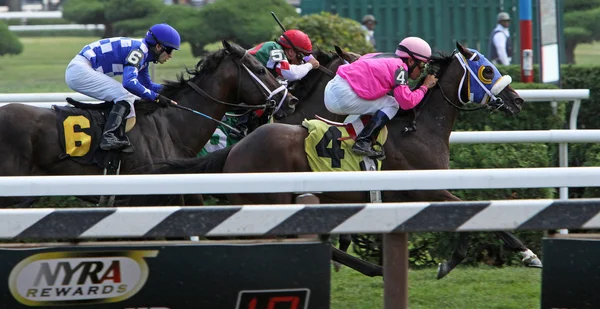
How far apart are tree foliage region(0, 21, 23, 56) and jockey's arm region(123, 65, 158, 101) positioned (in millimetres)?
14516

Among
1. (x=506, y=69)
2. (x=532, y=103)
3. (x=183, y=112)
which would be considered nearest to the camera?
(x=183, y=112)

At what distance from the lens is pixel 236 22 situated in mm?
18766

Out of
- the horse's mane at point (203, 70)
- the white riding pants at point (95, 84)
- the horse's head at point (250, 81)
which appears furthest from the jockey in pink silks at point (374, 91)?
the white riding pants at point (95, 84)

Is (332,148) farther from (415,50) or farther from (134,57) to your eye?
(134,57)

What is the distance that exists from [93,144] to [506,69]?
6.97 metres

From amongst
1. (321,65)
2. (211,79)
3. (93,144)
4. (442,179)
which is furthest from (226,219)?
(321,65)

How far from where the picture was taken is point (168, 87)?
6.59m

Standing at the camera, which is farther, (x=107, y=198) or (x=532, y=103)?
(x=532, y=103)

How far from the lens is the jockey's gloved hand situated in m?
6.32

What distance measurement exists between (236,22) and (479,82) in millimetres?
13312

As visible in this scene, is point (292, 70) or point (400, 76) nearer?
point (400, 76)

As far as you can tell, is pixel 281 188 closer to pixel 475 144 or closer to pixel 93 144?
pixel 93 144

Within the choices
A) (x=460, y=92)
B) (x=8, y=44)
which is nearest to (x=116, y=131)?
(x=460, y=92)

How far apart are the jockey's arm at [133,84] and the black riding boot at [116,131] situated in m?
0.11
